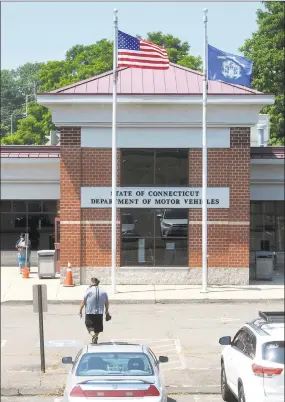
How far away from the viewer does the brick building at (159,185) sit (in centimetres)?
2678

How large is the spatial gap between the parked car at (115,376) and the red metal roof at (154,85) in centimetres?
1637

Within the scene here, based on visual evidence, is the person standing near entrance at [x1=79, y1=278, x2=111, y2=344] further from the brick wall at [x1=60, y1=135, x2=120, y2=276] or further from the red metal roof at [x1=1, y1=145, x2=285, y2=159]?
the red metal roof at [x1=1, y1=145, x2=285, y2=159]

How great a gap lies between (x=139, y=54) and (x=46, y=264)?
8198 mm

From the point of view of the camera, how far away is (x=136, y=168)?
89.5 ft

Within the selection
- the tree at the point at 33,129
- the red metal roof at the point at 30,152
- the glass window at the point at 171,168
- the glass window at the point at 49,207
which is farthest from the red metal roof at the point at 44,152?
the tree at the point at 33,129

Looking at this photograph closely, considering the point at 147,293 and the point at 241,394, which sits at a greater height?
the point at 241,394

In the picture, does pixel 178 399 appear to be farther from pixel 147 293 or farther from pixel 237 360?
pixel 147 293

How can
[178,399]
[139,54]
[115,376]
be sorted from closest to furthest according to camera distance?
[115,376]
[178,399]
[139,54]

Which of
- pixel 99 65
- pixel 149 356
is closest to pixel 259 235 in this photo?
pixel 149 356

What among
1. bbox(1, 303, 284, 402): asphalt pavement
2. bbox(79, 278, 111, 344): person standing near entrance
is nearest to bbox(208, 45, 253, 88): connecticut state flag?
bbox(1, 303, 284, 402): asphalt pavement

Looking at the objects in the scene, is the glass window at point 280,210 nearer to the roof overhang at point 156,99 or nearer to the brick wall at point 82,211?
the roof overhang at point 156,99

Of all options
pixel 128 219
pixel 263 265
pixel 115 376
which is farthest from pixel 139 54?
Answer: pixel 115 376

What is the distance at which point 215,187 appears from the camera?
2702cm

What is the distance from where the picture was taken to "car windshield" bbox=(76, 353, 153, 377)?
33.9ft
